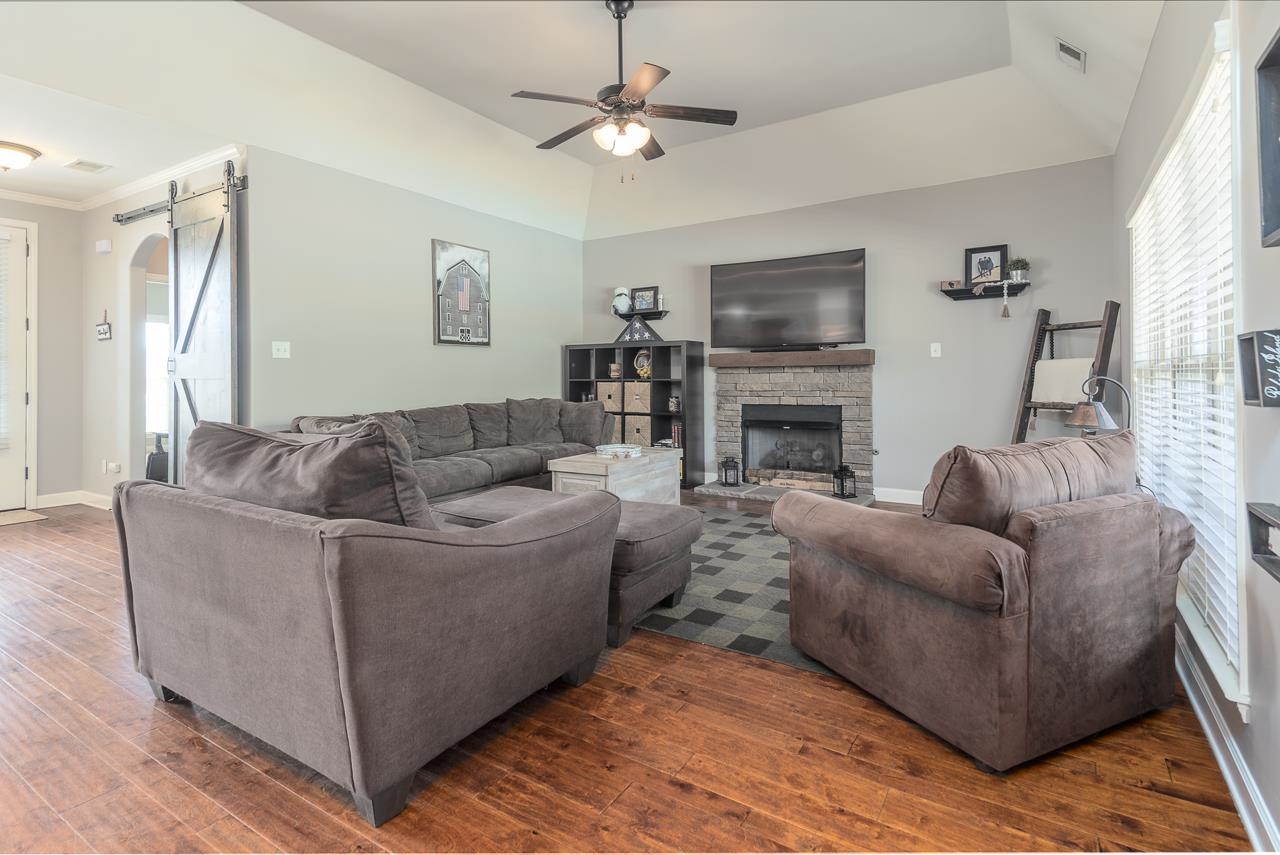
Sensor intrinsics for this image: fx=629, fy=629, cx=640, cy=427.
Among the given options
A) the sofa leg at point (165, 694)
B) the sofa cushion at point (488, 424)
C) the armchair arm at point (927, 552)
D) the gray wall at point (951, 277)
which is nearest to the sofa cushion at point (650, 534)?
the armchair arm at point (927, 552)

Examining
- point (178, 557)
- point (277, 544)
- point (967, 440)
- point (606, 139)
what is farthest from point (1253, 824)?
point (967, 440)

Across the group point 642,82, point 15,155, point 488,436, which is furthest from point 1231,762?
point 15,155

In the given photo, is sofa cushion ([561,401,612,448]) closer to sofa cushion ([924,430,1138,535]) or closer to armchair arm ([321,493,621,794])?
armchair arm ([321,493,621,794])

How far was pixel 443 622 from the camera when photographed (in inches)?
59.0

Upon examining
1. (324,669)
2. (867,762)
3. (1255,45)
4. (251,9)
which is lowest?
(867,762)

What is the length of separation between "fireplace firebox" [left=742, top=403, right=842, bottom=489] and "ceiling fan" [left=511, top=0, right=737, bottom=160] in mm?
2924

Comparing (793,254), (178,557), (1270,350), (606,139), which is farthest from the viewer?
(793,254)

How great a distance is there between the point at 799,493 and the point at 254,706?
5.78 feet

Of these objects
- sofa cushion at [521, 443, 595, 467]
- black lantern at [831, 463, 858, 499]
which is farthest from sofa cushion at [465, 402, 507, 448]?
black lantern at [831, 463, 858, 499]

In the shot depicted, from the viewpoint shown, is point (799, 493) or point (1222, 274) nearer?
point (1222, 274)

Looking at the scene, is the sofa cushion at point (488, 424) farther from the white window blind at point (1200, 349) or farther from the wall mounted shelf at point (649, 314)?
the white window blind at point (1200, 349)

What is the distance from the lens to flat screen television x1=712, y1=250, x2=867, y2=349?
208 inches

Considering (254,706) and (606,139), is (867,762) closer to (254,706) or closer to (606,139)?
(254,706)

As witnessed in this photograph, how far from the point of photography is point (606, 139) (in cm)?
335
